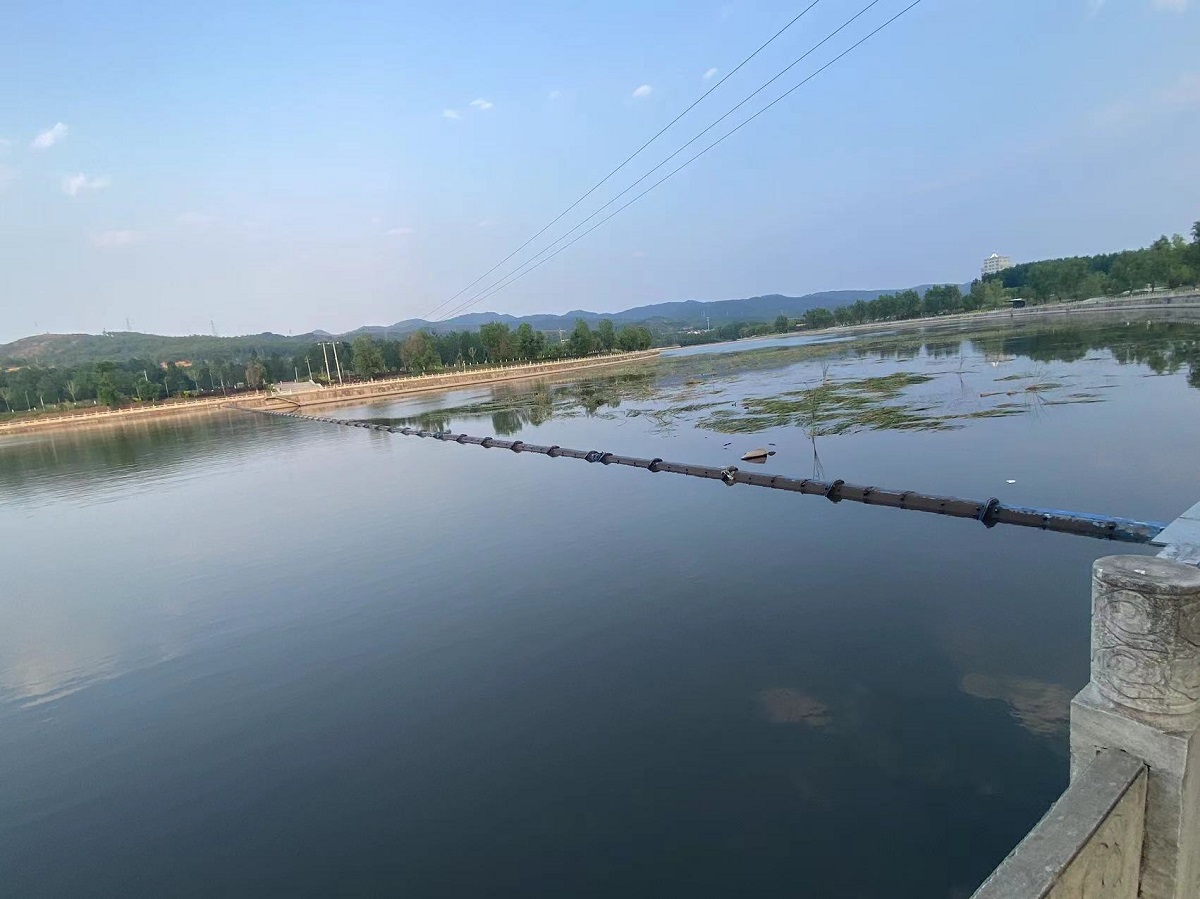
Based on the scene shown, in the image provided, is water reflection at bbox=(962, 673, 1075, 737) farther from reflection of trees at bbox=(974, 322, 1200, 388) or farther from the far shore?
the far shore

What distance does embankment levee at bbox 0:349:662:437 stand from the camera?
65.2 m

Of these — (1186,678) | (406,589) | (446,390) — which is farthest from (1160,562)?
(446,390)

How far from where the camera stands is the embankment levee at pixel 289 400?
6519cm

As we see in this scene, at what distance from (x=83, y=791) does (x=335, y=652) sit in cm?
282

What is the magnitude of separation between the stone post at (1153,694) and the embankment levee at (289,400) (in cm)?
6770

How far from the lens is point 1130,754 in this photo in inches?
94.3

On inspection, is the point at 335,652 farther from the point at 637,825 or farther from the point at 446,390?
the point at 446,390

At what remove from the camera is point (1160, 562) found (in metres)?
2.38

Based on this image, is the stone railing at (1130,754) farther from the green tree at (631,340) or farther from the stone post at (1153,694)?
the green tree at (631,340)

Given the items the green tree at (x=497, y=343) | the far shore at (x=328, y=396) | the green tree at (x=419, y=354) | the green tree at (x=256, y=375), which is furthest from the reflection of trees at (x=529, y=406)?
the green tree at (x=256, y=375)

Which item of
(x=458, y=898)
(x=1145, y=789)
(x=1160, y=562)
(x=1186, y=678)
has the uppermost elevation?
(x=1160, y=562)

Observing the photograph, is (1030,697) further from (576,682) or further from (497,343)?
(497,343)

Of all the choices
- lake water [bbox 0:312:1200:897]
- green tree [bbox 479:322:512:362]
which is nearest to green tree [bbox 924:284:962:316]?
green tree [bbox 479:322:512:362]

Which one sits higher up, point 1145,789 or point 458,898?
point 1145,789
